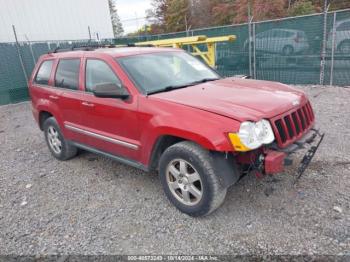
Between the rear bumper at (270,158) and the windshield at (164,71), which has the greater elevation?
the windshield at (164,71)

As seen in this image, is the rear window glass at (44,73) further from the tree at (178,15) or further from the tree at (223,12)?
the tree at (178,15)

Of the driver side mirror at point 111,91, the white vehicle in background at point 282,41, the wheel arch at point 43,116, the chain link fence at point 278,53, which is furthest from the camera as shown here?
the white vehicle in background at point 282,41

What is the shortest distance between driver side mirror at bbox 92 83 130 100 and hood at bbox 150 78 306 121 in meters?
0.39

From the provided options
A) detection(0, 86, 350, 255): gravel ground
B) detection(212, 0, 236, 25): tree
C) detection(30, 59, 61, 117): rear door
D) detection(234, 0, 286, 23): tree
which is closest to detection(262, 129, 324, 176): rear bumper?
detection(0, 86, 350, 255): gravel ground

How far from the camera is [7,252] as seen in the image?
2969 mm

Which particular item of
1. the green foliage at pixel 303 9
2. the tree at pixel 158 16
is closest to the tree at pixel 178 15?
the tree at pixel 158 16

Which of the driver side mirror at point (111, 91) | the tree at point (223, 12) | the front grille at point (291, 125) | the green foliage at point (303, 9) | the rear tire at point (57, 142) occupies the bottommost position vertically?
the rear tire at point (57, 142)

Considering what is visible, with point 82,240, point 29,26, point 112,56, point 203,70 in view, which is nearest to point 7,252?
point 82,240

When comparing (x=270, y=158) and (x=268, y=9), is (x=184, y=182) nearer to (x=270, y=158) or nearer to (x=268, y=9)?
(x=270, y=158)

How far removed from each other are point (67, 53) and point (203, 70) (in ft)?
7.12

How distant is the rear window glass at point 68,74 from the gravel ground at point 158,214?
134 cm

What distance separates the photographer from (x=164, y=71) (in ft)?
12.6

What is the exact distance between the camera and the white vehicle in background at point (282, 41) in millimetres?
9555

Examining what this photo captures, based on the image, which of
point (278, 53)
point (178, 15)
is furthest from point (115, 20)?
point (278, 53)
